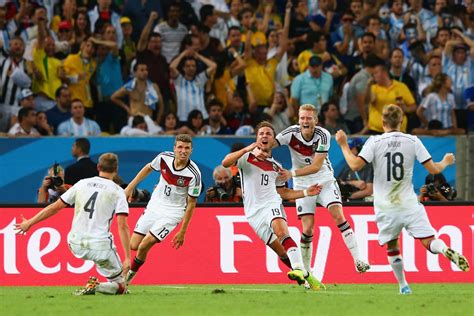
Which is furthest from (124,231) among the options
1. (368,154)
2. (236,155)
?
(368,154)

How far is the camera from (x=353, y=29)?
76.0 feet

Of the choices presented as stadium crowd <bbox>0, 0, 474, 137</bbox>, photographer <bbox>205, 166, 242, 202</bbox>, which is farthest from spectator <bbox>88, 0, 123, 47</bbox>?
photographer <bbox>205, 166, 242, 202</bbox>

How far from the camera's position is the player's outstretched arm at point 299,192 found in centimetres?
1483

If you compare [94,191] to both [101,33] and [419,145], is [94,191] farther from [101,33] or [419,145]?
[101,33]

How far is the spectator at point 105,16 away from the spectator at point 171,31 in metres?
0.66

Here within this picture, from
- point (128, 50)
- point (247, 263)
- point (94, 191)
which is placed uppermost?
point (128, 50)

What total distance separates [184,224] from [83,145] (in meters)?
4.23

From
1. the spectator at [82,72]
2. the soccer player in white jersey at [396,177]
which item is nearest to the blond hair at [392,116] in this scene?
the soccer player in white jersey at [396,177]

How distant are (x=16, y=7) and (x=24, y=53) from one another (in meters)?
1.31

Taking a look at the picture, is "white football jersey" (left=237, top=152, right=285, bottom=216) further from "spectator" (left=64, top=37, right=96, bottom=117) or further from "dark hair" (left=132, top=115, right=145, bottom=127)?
"spectator" (left=64, top=37, right=96, bottom=117)

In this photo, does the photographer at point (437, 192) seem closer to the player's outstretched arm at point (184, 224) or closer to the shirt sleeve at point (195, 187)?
the shirt sleeve at point (195, 187)

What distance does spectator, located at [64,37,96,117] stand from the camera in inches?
832

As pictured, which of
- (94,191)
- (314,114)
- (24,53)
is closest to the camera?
(94,191)

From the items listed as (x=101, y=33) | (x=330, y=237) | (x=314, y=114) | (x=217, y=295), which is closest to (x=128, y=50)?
(x=101, y=33)
